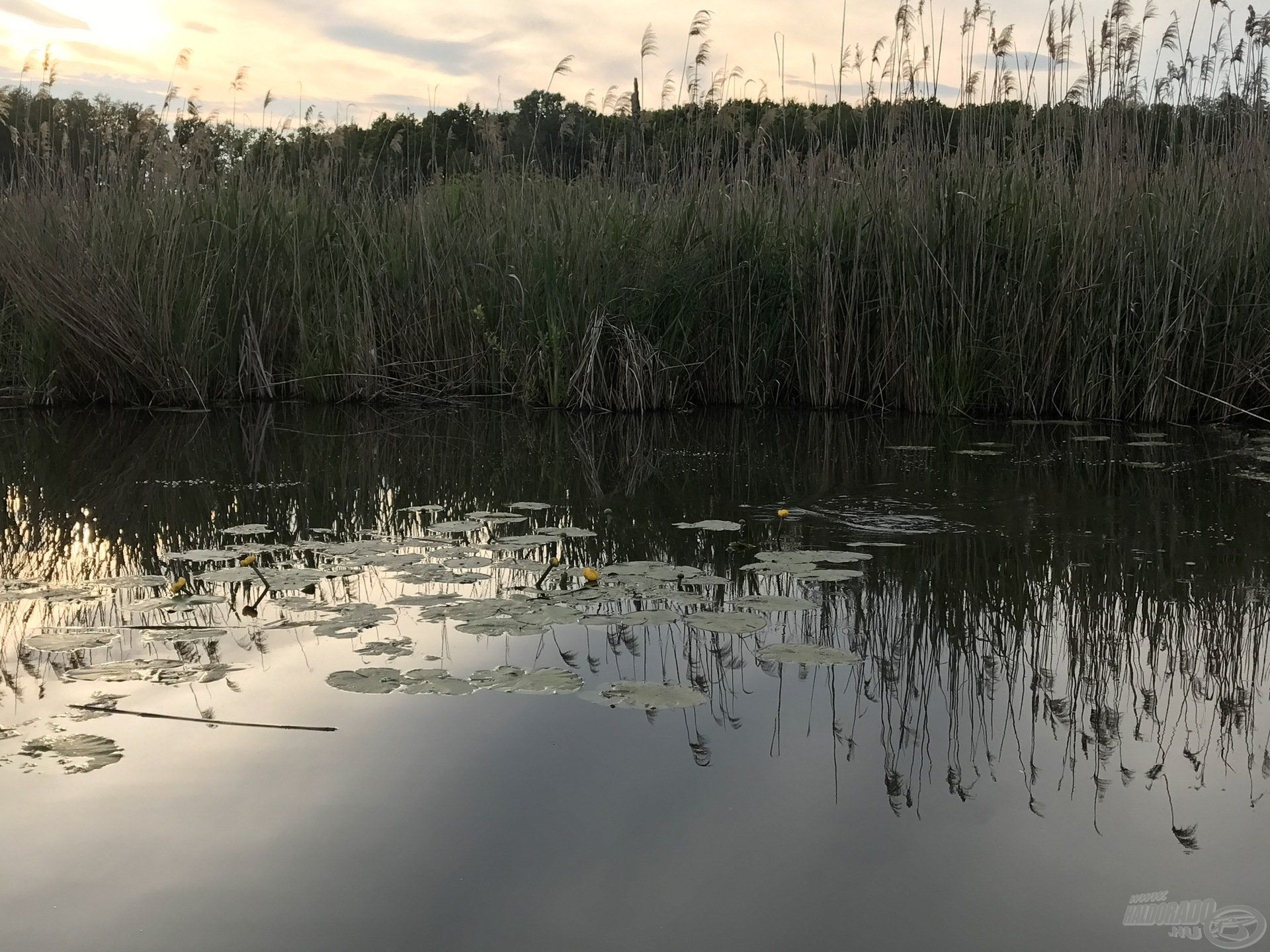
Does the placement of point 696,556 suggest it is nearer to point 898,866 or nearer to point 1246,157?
point 898,866

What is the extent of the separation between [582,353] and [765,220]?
1292 millimetres

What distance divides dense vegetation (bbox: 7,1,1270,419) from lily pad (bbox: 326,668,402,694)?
4077mm

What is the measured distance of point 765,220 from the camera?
6.34m

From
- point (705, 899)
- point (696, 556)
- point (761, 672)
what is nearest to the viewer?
point (705, 899)

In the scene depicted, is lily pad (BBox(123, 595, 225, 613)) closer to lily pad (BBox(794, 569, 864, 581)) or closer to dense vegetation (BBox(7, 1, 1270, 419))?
lily pad (BBox(794, 569, 864, 581))

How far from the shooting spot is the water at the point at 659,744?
1.35 meters

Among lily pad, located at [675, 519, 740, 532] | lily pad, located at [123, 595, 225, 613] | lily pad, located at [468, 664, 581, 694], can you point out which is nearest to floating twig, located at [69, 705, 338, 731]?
lily pad, located at [468, 664, 581, 694]

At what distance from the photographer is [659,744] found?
1.81m

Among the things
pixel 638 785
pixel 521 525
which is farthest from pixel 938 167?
pixel 638 785

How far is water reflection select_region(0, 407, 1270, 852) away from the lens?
185 cm

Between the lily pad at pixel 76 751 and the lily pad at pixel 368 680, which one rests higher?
the lily pad at pixel 368 680

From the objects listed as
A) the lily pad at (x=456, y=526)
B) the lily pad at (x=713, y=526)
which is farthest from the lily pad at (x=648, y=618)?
the lily pad at (x=456, y=526)

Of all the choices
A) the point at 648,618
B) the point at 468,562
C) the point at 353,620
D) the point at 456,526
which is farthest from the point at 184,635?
the point at 456,526

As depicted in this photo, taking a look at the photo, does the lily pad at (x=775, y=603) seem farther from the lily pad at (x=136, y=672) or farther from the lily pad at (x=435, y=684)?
the lily pad at (x=136, y=672)
